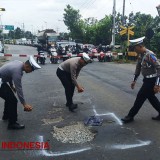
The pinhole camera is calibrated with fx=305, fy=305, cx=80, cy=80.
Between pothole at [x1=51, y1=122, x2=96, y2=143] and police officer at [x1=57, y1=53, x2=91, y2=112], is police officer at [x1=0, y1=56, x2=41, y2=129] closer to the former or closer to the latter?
pothole at [x1=51, y1=122, x2=96, y2=143]

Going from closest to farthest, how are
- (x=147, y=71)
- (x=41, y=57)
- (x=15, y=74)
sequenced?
(x=15, y=74) → (x=147, y=71) → (x=41, y=57)

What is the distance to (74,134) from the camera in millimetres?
5672

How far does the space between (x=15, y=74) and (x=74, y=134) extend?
156cm

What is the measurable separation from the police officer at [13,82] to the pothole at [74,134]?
73 cm

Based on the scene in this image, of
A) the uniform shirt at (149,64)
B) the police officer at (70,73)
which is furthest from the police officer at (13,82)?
the uniform shirt at (149,64)

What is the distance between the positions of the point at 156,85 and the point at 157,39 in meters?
21.6

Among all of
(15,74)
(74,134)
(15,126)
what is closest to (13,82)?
(15,74)

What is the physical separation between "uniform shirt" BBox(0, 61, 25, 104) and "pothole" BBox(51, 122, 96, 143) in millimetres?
914

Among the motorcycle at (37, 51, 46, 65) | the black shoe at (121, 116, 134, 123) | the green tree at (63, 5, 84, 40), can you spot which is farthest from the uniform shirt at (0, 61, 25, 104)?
the green tree at (63, 5, 84, 40)

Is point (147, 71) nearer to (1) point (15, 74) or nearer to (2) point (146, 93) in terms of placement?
(2) point (146, 93)

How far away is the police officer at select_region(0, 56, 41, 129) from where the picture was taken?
223 inches

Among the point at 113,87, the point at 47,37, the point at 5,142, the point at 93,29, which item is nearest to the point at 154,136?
the point at 5,142

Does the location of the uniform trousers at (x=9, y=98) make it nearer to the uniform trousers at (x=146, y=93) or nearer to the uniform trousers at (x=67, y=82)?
the uniform trousers at (x=67, y=82)

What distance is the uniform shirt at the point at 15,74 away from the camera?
5.62m
